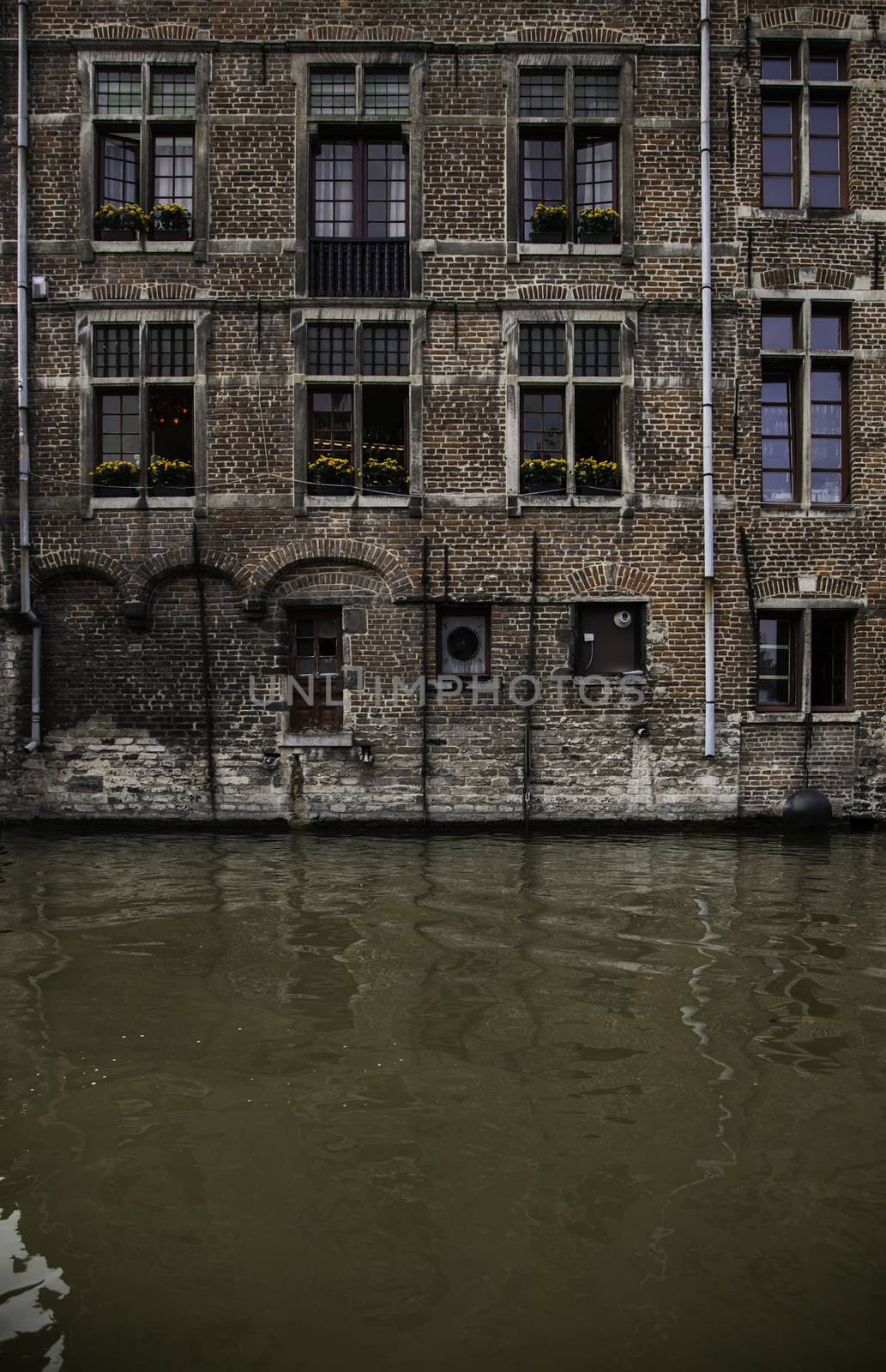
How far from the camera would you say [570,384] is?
48.9 feet

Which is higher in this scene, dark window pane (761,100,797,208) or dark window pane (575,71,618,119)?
dark window pane (575,71,618,119)

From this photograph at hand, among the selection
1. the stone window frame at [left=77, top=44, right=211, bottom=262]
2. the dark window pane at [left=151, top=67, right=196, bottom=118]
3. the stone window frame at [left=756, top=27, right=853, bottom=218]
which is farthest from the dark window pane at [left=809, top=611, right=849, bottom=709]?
the dark window pane at [left=151, top=67, right=196, bottom=118]

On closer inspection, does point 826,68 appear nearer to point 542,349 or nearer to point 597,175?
point 597,175

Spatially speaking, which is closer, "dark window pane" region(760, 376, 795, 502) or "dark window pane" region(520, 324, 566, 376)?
"dark window pane" region(520, 324, 566, 376)

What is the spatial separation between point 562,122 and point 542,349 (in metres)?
3.08

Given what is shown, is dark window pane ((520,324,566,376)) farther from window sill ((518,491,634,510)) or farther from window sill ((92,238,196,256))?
window sill ((92,238,196,256))

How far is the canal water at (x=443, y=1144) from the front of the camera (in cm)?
300

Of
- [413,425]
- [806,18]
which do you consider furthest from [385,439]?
[806,18]

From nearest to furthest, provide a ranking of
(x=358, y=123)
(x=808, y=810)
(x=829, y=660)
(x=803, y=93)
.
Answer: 1. (x=808, y=810)
2. (x=358, y=123)
3. (x=803, y=93)
4. (x=829, y=660)

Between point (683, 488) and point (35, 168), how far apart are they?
31.9 ft

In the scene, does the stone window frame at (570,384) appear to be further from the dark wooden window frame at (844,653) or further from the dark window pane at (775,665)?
the dark wooden window frame at (844,653)

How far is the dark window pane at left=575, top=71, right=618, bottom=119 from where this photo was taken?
14984mm

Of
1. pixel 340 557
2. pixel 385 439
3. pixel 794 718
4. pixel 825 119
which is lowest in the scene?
pixel 794 718

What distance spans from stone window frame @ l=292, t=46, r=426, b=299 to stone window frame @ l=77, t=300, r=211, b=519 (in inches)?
59.9
